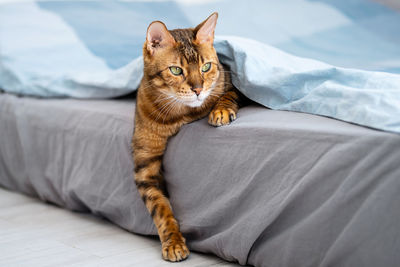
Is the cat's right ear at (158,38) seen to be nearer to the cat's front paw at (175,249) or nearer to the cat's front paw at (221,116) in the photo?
the cat's front paw at (221,116)

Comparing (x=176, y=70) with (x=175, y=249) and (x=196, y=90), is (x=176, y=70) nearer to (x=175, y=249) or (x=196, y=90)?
(x=196, y=90)

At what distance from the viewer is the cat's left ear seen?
5.46 ft

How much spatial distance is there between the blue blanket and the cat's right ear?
0.21 metres

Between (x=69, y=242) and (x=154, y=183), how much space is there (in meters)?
0.38

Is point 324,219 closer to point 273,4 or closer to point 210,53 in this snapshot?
point 210,53

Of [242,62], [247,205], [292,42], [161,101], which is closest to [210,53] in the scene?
[242,62]

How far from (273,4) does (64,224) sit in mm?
1904

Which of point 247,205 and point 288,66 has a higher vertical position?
point 288,66

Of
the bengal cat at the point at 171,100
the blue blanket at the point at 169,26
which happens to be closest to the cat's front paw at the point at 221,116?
the bengal cat at the point at 171,100

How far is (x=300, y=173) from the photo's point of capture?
1335 millimetres

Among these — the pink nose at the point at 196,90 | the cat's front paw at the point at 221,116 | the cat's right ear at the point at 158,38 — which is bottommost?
the cat's front paw at the point at 221,116

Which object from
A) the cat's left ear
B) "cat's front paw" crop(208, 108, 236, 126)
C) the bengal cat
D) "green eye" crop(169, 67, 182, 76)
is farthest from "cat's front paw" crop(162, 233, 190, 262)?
the cat's left ear

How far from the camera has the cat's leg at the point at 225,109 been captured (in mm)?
1587

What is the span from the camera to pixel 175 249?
1.56m
